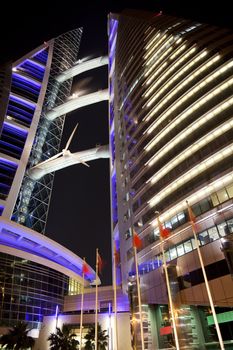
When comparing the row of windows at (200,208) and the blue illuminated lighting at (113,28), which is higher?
the blue illuminated lighting at (113,28)

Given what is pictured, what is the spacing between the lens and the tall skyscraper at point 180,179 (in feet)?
113

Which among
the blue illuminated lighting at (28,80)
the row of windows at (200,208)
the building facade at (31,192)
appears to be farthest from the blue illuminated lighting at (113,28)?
the row of windows at (200,208)

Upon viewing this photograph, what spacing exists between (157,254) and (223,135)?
18460mm

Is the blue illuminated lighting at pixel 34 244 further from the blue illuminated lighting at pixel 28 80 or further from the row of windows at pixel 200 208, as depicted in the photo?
the blue illuminated lighting at pixel 28 80

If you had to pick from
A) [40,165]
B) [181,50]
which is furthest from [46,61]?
[181,50]

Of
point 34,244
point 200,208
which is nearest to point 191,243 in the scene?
point 200,208

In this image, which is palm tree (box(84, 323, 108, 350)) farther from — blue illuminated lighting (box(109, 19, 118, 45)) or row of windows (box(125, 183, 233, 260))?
blue illuminated lighting (box(109, 19, 118, 45))

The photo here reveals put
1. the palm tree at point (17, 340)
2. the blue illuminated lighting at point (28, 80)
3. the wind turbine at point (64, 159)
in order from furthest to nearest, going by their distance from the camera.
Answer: the blue illuminated lighting at point (28, 80) → the wind turbine at point (64, 159) → the palm tree at point (17, 340)

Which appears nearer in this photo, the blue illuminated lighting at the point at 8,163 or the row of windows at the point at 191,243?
the row of windows at the point at 191,243

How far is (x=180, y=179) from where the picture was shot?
42.0m

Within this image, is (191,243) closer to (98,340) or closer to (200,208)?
(200,208)

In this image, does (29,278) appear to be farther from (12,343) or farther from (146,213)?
(146,213)

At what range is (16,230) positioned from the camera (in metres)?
57.6

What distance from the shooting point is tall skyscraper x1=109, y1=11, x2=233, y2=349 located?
34.5m
